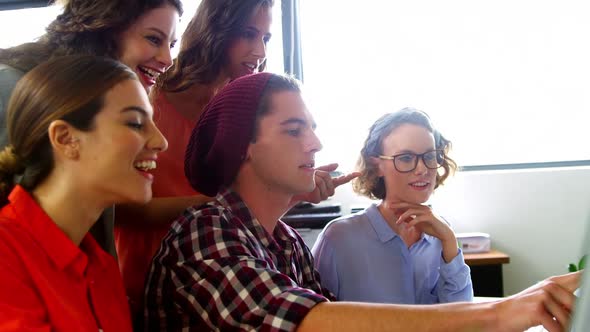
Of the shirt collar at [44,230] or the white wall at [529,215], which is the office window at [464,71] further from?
the shirt collar at [44,230]

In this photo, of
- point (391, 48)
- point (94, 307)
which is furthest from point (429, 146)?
point (391, 48)

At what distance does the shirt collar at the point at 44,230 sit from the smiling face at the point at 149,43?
1.78ft

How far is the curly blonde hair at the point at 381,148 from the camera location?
2066mm

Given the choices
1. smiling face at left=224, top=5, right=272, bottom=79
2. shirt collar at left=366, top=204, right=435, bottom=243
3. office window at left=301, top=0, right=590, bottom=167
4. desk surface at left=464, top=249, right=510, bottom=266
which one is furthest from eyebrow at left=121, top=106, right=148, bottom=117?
office window at left=301, top=0, right=590, bottom=167

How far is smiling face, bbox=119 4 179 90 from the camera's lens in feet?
4.98

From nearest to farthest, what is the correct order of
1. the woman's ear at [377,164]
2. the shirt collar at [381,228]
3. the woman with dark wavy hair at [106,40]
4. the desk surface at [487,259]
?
the woman with dark wavy hair at [106,40] → the shirt collar at [381,228] → the woman's ear at [377,164] → the desk surface at [487,259]

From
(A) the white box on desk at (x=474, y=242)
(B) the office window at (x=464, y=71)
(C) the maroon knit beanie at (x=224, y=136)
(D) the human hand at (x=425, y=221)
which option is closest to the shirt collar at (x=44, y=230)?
(C) the maroon knit beanie at (x=224, y=136)

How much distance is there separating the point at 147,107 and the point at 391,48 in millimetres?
3008

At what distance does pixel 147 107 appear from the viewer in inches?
48.6

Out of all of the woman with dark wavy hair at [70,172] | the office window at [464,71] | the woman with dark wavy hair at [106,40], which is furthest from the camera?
the office window at [464,71]

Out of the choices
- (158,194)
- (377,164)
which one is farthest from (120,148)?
(377,164)

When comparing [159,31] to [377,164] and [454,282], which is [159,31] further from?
[454,282]

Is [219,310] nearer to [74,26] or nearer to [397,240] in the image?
[74,26]

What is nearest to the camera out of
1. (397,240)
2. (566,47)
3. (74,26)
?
(74,26)
